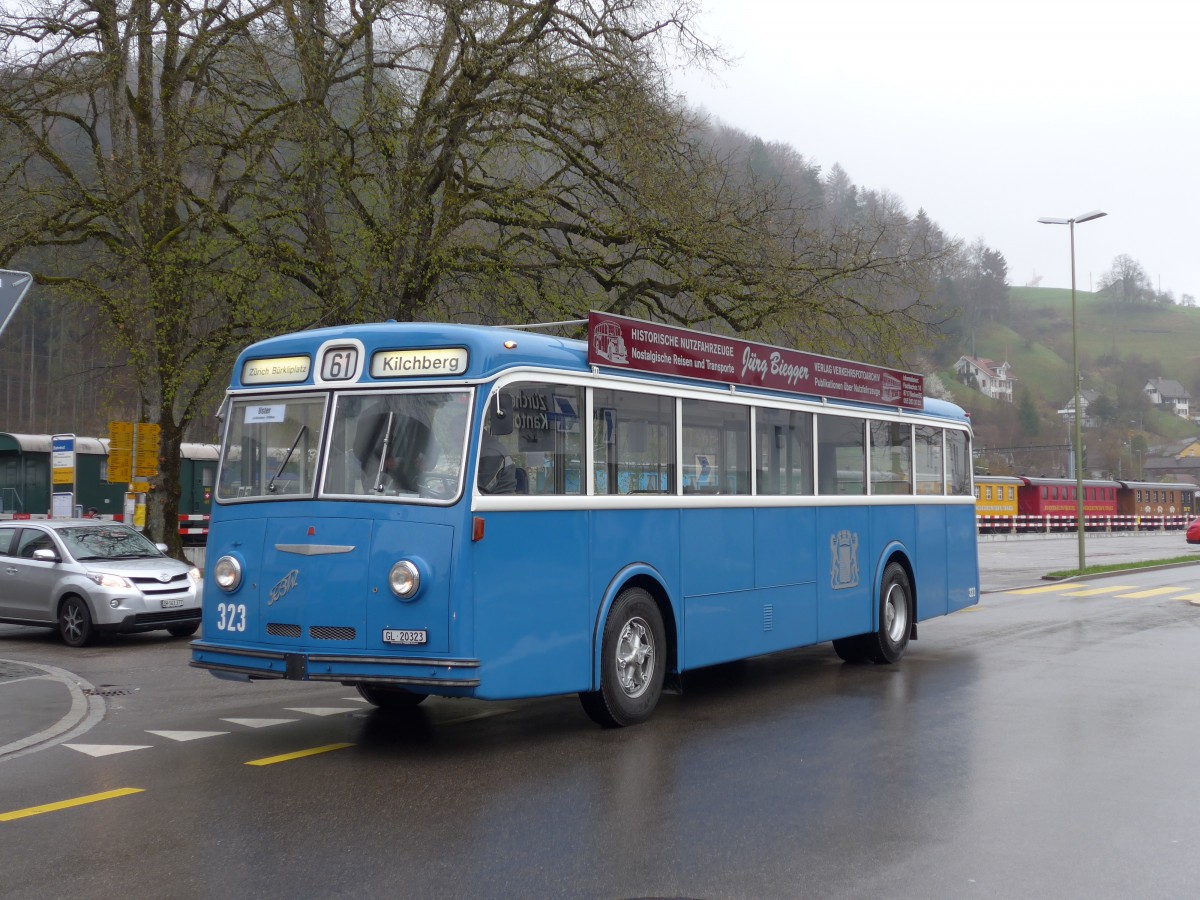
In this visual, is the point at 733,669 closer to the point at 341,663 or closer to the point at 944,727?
the point at 944,727

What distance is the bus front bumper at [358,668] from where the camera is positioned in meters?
7.85

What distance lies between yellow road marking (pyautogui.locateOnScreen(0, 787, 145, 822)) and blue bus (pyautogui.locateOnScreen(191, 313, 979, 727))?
1270 mm

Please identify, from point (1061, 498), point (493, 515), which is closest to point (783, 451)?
point (493, 515)

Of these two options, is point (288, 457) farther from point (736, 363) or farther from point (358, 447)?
point (736, 363)

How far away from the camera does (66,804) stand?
22.9ft

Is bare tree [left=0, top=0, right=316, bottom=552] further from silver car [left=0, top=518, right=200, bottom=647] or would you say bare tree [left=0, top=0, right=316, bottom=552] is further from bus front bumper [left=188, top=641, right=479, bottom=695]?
bus front bumper [left=188, top=641, right=479, bottom=695]

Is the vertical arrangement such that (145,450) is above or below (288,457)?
above

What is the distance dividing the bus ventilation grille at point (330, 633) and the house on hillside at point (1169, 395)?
16343 centimetres

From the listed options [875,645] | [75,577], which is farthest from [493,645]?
[75,577]

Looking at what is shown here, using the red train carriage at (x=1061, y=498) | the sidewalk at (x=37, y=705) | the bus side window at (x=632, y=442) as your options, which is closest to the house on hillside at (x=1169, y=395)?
the red train carriage at (x=1061, y=498)

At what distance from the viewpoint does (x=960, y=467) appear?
15359 mm

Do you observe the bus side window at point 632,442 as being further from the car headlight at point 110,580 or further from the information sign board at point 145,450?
the information sign board at point 145,450

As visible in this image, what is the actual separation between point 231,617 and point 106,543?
920 centimetres

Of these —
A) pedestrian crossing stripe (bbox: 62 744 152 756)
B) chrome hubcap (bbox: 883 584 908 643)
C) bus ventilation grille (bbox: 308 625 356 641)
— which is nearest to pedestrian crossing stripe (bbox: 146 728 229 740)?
pedestrian crossing stripe (bbox: 62 744 152 756)
